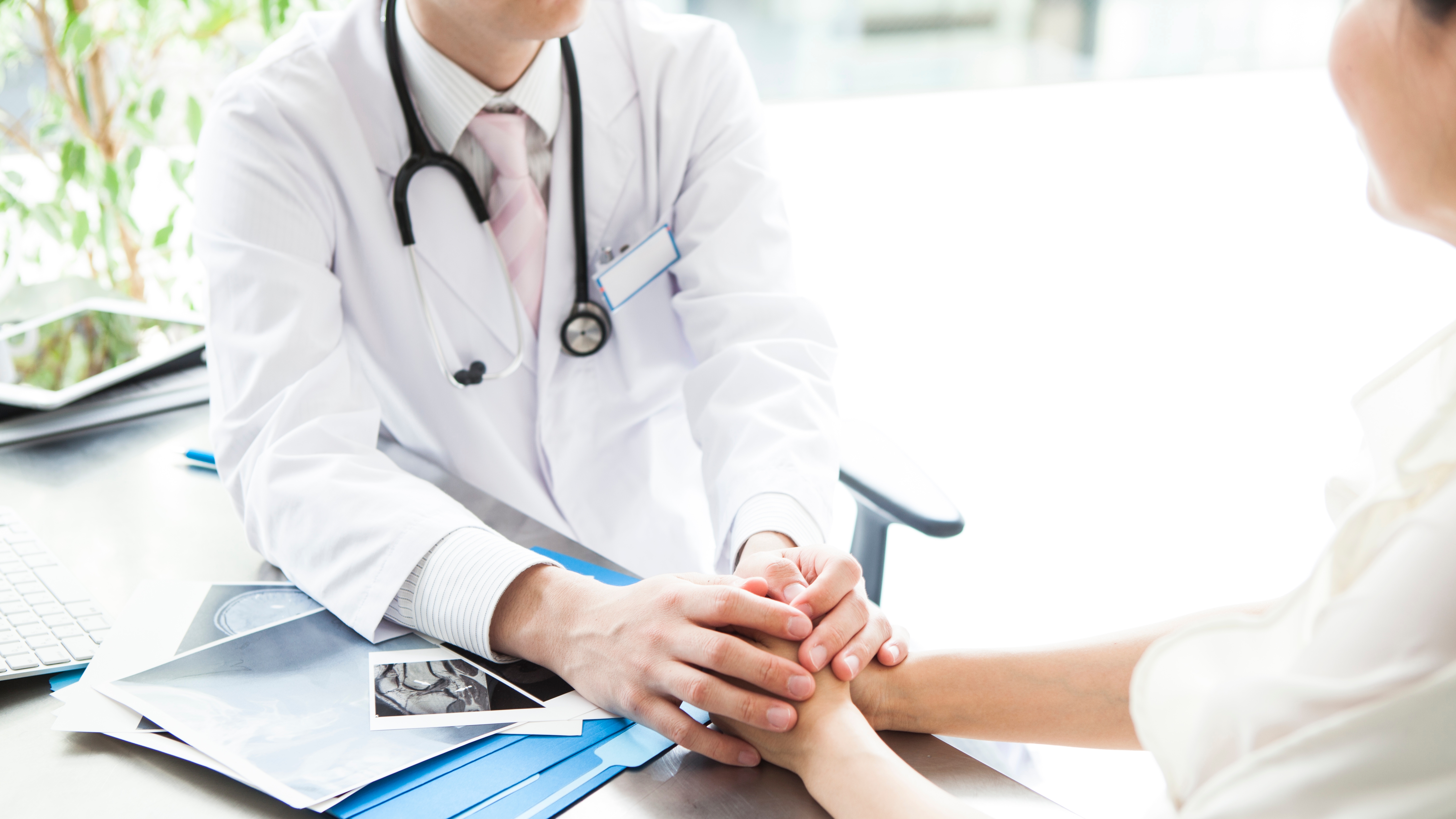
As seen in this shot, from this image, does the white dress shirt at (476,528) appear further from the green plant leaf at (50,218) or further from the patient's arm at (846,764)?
the green plant leaf at (50,218)

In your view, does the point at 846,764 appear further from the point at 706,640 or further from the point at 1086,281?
the point at 1086,281

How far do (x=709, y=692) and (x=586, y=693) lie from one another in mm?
116

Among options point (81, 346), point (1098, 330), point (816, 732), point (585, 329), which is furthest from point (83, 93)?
point (1098, 330)

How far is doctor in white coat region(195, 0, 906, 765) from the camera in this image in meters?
0.97

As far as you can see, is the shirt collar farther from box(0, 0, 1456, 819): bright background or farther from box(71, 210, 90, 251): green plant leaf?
box(71, 210, 90, 251): green plant leaf

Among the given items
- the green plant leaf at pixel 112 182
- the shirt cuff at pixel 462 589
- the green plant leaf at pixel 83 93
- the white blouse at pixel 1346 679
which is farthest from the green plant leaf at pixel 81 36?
the white blouse at pixel 1346 679

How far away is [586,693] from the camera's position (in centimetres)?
90

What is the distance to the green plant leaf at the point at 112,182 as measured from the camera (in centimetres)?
204

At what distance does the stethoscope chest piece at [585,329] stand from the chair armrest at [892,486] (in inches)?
14.8

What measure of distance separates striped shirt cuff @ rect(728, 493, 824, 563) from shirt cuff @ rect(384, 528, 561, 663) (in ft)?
Result: 0.82

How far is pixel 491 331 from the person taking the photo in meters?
1.39

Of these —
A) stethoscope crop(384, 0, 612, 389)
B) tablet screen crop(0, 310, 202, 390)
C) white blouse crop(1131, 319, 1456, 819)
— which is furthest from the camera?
tablet screen crop(0, 310, 202, 390)

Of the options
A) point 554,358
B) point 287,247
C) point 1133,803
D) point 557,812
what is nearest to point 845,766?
point 557,812

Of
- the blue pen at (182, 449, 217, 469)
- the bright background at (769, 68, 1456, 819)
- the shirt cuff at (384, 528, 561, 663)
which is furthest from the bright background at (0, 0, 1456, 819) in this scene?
the blue pen at (182, 449, 217, 469)
